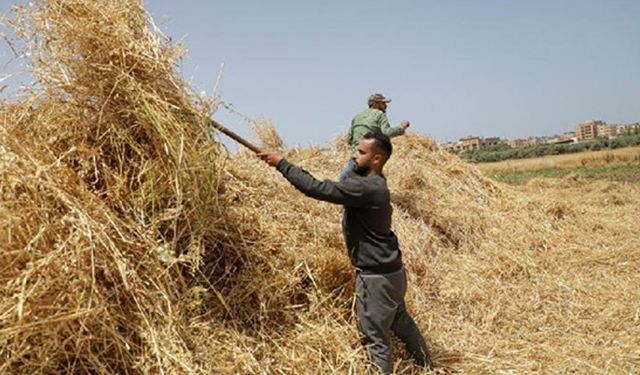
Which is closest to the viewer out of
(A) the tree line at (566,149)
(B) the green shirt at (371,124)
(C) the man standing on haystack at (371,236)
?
(C) the man standing on haystack at (371,236)

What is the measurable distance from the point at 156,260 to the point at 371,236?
1.29 meters

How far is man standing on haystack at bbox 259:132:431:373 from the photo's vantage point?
312 centimetres

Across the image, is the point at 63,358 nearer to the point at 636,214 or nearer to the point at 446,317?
the point at 446,317

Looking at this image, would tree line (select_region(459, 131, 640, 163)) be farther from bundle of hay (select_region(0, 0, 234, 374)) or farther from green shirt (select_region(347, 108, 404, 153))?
bundle of hay (select_region(0, 0, 234, 374))

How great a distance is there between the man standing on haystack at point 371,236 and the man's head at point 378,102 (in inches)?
120

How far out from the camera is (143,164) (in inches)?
118

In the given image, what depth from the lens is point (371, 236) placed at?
3.25m

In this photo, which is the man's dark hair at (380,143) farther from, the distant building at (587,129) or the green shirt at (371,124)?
the distant building at (587,129)

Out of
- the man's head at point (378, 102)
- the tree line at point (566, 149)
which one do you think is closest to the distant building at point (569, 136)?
the tree line at point (566, 149)

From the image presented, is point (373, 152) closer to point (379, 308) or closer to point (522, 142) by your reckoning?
point (379, 308)

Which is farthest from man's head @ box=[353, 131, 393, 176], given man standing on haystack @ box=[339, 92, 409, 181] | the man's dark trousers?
man standing on haystack @ box=[339, 92, 409, 181]

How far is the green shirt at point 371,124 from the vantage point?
599cm

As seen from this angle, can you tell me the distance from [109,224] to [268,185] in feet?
9.83

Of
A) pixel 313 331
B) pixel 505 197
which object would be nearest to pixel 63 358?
pixel 313 331
